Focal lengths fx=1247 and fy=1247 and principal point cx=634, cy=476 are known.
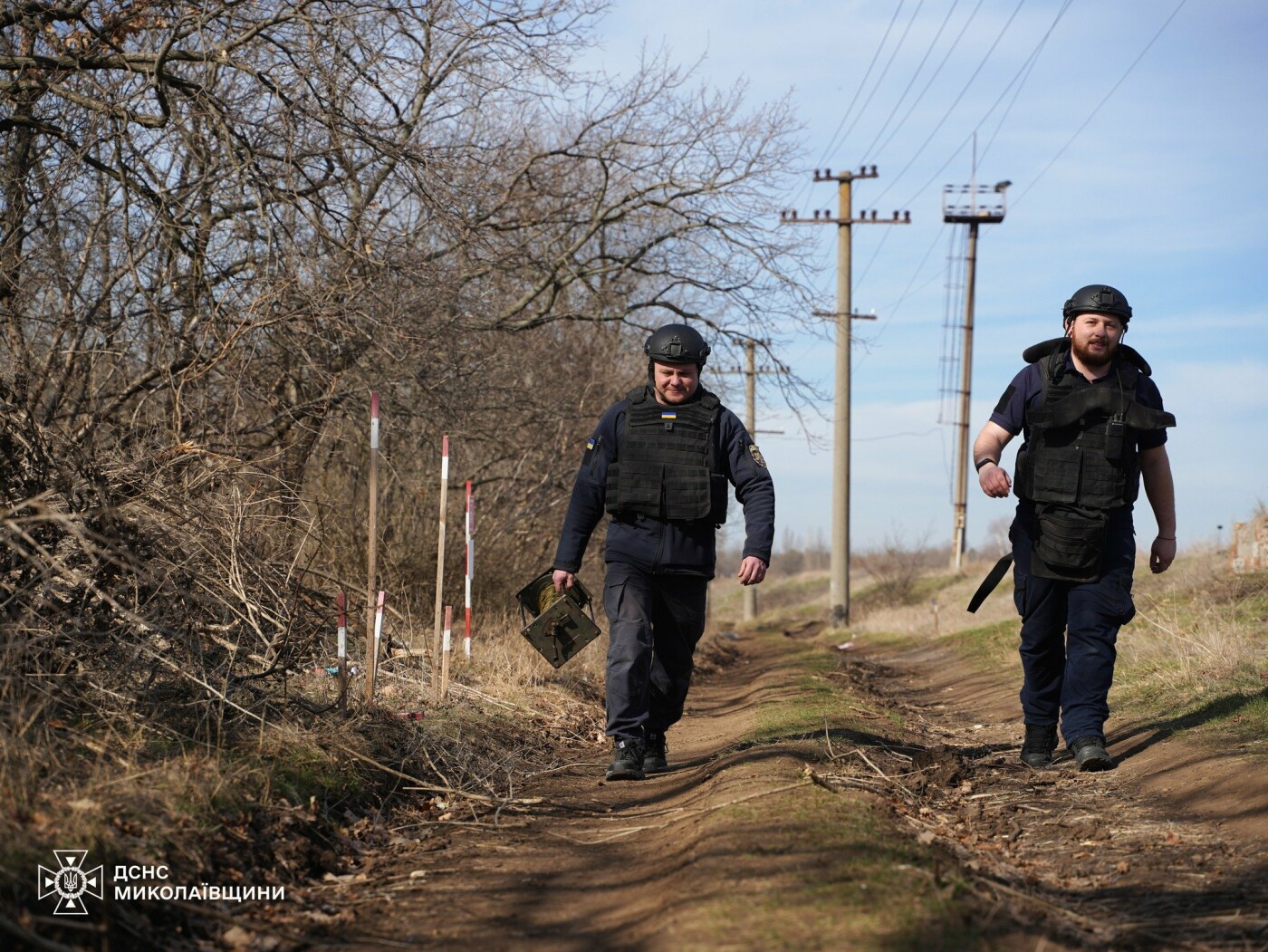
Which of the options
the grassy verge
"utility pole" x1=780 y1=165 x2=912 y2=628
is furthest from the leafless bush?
the grassy verge

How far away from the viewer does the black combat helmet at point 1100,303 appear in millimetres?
6301

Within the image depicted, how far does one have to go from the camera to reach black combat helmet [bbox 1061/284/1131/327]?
20.7 ft

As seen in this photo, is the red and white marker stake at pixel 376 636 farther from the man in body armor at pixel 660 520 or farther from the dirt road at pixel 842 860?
the man in body armor at pixel 660 520

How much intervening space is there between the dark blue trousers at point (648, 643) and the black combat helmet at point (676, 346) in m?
1.11

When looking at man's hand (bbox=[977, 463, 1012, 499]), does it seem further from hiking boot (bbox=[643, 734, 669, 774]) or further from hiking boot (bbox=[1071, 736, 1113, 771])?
hiking boot (bbox=[643, 734, 669, 774])

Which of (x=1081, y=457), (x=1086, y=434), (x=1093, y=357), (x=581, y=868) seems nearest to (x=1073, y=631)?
(x=1081, y=457)

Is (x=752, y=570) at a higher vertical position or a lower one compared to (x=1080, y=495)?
lower

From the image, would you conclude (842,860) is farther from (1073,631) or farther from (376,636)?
(376,636)

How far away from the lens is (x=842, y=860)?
403 centimetres

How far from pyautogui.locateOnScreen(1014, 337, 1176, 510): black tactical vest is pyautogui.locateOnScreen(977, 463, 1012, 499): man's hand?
0.20 meters

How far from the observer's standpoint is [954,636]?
1992 centimetres

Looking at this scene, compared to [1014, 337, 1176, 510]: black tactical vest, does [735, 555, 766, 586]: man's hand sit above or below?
below

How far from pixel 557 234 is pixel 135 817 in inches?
486

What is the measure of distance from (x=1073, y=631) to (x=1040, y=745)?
2.25 feet
